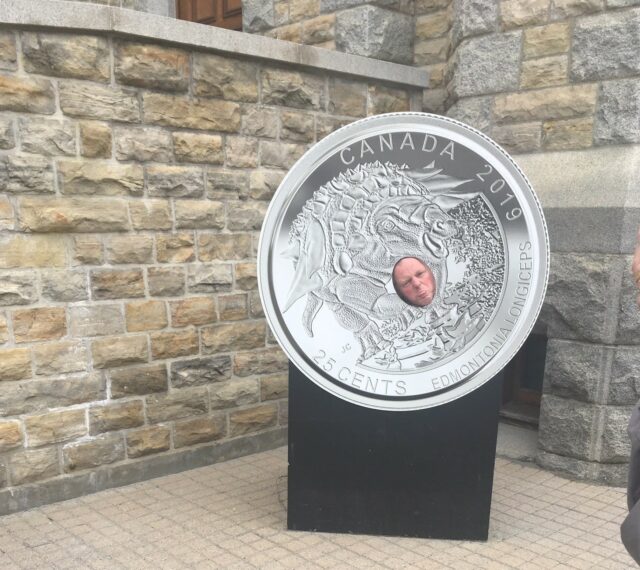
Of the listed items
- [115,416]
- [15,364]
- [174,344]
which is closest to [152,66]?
[174,344]

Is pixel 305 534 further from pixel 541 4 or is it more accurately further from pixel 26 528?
pixel 541 4

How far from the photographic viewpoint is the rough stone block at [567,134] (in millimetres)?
3801

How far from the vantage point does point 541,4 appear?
153 inches

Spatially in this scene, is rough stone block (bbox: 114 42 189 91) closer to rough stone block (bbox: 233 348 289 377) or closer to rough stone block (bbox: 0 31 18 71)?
rough stone block (bbox: 0 31 18 71)

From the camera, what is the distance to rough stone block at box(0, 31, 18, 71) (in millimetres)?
3129

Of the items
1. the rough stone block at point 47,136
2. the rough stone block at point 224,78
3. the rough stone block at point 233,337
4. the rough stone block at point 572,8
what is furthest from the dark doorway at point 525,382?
the rough stone block at point 47,136

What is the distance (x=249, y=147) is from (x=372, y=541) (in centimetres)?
263

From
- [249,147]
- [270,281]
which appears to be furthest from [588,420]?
A: [249,147]

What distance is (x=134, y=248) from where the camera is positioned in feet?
12.0

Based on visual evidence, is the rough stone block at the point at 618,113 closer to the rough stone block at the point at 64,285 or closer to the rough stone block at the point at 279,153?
the rough stone block at the point at 279,153

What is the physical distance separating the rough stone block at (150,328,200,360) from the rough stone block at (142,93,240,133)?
135 centimetres

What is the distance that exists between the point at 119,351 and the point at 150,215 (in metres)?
0.88

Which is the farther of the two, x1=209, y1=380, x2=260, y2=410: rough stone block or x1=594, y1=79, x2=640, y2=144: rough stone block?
x1=209, y1=380, x2=260, y2=410: rough stone block

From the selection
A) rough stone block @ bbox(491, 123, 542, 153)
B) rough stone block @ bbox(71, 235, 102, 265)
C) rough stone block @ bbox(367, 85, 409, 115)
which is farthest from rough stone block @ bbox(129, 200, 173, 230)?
rough stone block @ bbox(491, 123, 542, 153)
